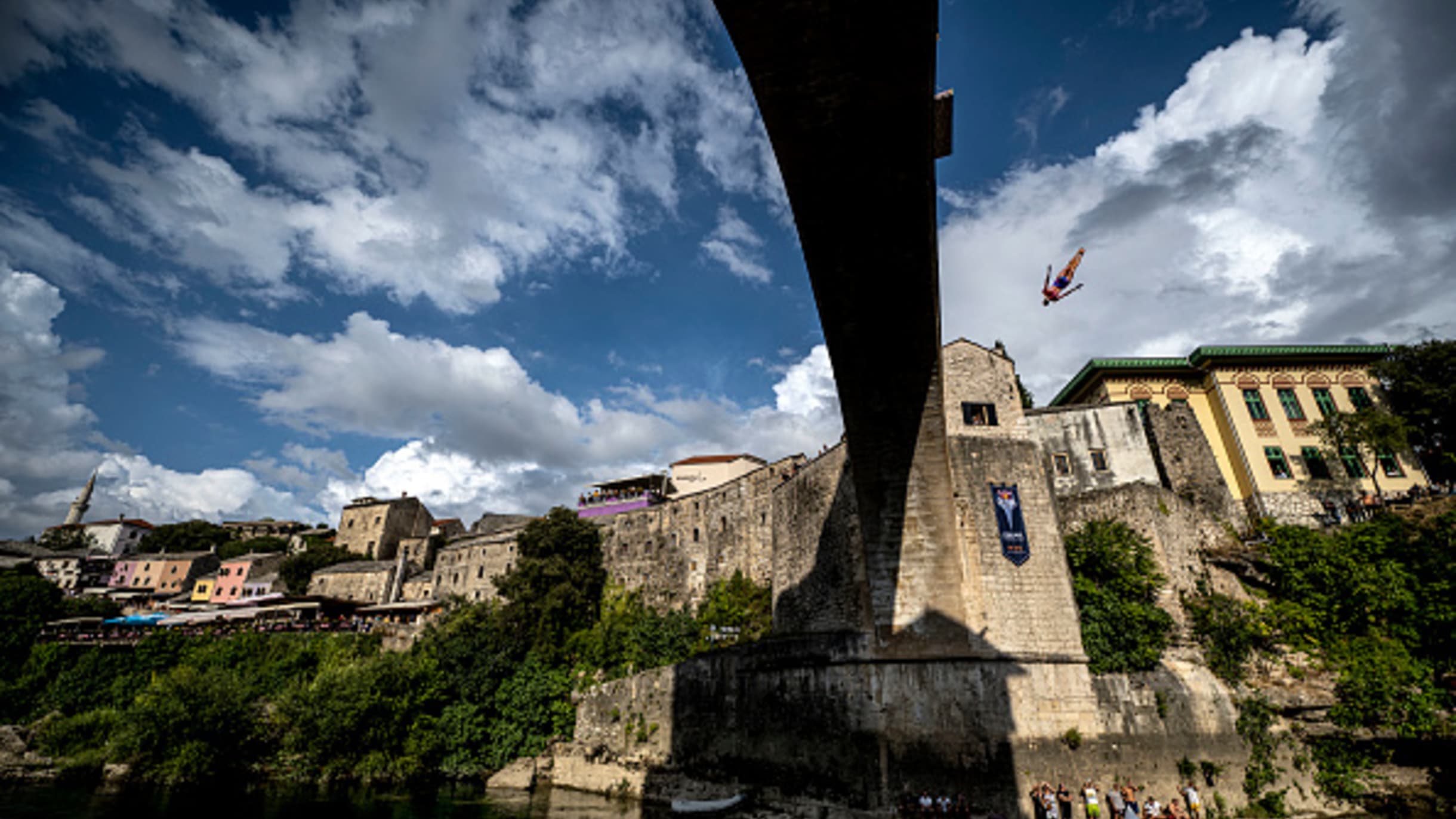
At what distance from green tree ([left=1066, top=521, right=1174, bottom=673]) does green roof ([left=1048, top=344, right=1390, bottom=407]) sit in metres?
10.6

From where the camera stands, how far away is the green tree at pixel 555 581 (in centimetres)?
2783

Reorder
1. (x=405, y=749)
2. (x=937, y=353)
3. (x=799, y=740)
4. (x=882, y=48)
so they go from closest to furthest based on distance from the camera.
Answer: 1. (x=882, y=48)
2. (x=937, y=353)
3. (x=799, y=740)
4. (x=405, y=749)

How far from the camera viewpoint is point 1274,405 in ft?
76.3

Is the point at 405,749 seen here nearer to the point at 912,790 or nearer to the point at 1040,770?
the point at 912,790

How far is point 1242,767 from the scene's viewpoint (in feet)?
44.5

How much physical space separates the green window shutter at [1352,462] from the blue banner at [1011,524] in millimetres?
16723

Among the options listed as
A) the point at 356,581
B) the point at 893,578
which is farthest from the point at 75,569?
the point at 893,578

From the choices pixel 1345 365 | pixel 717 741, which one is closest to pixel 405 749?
pixel 717 741

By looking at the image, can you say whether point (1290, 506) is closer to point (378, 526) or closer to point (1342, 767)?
point (1342, 767)

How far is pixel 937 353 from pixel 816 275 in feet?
10.2

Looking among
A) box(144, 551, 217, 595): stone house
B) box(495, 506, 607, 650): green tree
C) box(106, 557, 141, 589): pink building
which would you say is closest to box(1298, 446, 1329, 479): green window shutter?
box(495, 506, 607, 650): green tree

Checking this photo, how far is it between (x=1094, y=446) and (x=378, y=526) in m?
58.0

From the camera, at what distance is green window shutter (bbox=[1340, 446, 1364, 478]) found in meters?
21.8

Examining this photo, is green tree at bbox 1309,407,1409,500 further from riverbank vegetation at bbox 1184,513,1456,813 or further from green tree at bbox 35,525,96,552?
green tree at bbox 35,525,96,552
